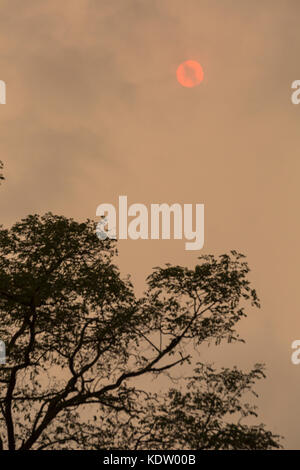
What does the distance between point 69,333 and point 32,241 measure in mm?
4221

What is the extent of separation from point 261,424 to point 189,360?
151 inches
